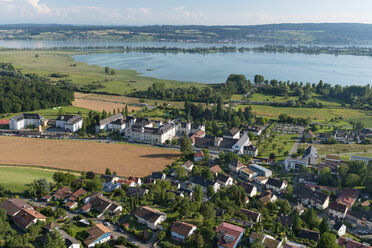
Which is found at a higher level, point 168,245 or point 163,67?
point 163,67

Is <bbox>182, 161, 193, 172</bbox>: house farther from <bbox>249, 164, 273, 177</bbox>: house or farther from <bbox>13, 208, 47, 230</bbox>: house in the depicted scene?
<bbox>13, 208, 47, 230</bbox>: house

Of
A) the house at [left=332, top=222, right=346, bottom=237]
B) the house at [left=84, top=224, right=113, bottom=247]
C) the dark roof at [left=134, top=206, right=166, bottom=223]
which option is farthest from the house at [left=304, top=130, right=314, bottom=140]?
the house at [left=84, top=224, right=113, bottom=247]

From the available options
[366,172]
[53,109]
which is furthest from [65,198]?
[53,109]

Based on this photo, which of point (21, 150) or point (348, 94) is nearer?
point (21, 150)

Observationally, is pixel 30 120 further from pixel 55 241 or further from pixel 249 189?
pixel 249 189

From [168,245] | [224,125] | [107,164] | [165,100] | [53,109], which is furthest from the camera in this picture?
[165,100]

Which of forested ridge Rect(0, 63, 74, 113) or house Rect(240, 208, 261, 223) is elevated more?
forested ridge Rect(0, 63, 74, 113)

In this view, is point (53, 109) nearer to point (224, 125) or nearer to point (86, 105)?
point (86, 105)
